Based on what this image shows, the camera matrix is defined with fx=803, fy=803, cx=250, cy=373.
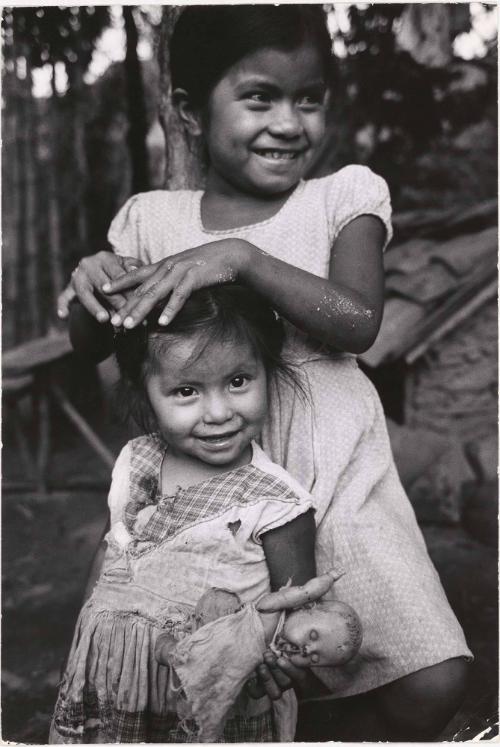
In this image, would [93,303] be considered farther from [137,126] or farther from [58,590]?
[58,590]

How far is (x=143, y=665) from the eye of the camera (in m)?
1.54

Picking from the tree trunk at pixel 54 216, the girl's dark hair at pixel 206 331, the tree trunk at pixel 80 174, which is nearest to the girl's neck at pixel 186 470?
the girl's dark hair at pixel 206 331

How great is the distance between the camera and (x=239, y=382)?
1.63 meters

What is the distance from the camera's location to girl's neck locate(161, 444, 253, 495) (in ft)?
5.52

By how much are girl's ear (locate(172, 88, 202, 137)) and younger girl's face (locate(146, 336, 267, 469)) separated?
661mm

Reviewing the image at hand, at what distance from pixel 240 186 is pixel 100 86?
4.90 m

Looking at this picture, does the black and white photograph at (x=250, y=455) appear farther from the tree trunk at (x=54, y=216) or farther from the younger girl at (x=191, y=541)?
the tree trunk at (x=54, y=216)

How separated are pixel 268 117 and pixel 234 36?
188mm

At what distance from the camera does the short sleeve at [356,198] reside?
1.82m

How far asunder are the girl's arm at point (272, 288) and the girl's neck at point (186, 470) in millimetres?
318

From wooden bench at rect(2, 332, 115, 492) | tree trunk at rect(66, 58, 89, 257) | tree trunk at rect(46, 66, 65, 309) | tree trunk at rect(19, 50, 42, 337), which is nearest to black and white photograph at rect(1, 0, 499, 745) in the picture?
→ wooden bench at rect(2, 332, 115, 492)

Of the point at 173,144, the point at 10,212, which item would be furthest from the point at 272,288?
the point at 10,212

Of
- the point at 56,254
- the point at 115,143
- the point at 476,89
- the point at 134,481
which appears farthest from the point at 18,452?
the point at 134,481

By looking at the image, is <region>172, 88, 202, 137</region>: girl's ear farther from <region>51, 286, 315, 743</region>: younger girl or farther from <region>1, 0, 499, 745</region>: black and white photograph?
<region>51, 286, 315, 743</region>: younger girl
